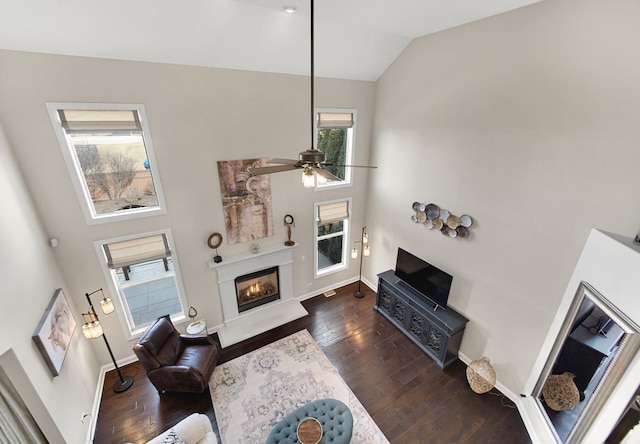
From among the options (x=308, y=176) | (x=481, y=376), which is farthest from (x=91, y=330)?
(x=481, y=376)

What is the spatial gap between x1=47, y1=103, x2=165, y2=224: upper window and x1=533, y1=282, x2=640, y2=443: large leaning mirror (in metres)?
5.74

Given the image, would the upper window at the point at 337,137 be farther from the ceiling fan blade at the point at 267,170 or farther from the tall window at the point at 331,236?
the ceiling fan blade at the point at 267,170

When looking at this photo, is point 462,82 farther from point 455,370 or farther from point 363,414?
point 363,414

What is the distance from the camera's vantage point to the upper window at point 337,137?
5.35 m

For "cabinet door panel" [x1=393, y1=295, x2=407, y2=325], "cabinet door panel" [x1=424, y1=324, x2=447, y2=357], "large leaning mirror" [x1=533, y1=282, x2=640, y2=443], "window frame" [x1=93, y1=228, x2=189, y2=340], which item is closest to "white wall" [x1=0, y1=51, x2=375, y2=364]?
"window frame" [x1=93, y1=228, x2=189, y2=340]

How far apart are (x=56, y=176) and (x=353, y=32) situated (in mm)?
4597

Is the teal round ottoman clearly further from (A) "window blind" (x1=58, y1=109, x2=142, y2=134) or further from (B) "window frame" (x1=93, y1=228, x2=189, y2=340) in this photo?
(A) "window blind" (x1=58, y1=109, x2=142, y2=134)

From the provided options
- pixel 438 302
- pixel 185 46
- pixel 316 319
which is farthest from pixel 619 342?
pixel 185 46

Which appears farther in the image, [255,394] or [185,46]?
[255,394]

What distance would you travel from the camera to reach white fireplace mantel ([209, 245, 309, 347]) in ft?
17.1

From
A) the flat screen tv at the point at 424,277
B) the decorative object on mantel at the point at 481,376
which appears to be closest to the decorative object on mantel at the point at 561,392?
the decorative object on mantel at the point at 481,376

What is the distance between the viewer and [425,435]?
12.0ft

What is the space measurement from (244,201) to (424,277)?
3623 mm

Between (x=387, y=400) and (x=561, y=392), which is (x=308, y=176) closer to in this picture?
(x=387, y=400)
